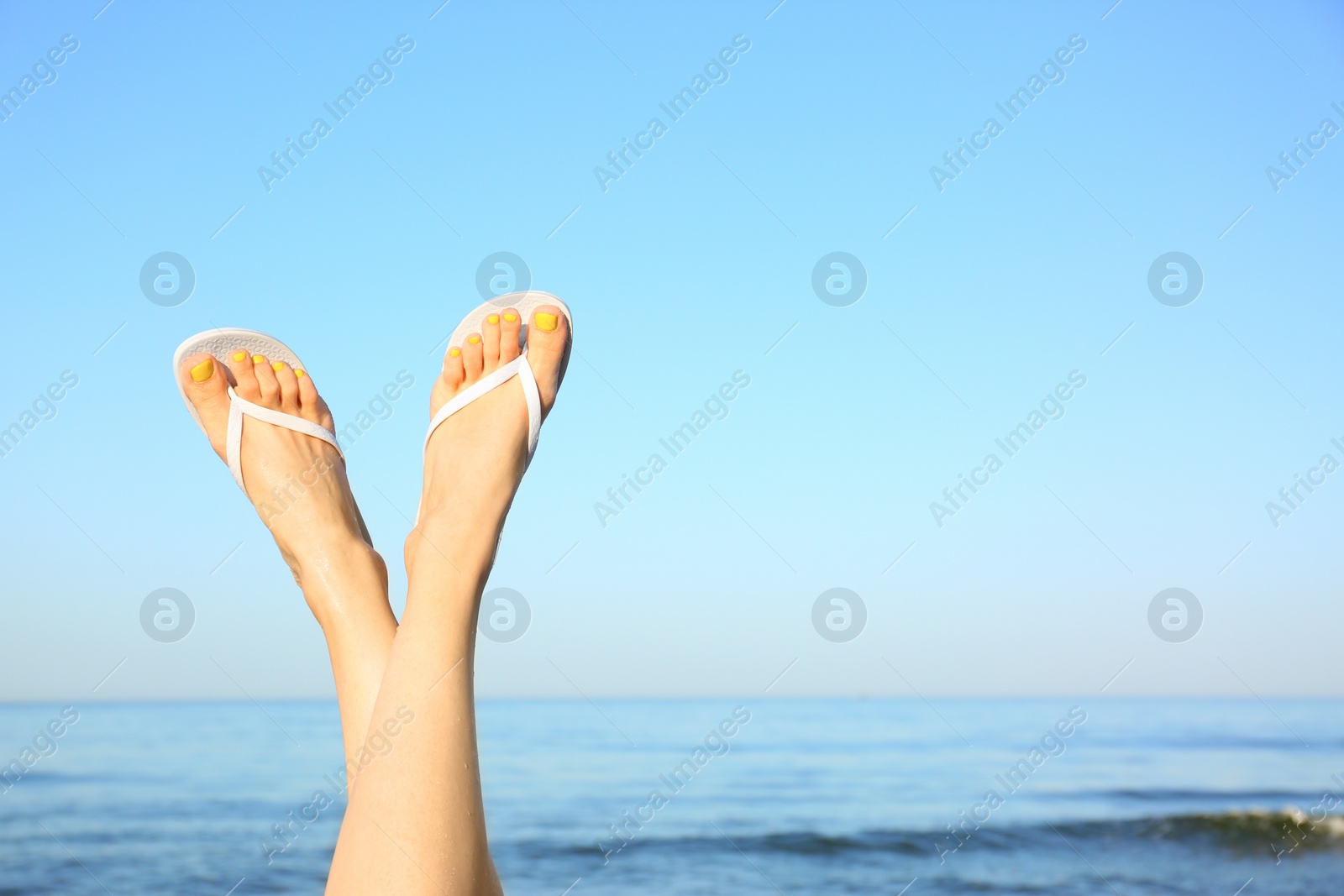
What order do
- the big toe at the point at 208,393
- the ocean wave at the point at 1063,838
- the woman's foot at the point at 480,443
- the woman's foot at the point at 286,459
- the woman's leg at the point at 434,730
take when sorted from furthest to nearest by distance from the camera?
the ocean wave at the point at 1063,838, the big toe at the point at 208,393, the woman's foot at the point at 286,459, the woman's foot at the point at 480,443, the woman's leg at the point at 434,730

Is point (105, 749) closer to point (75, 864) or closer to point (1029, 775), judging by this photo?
point (75, 864)

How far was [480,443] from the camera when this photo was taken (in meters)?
2.54

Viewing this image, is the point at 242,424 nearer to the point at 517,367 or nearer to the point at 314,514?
the point at 314,514

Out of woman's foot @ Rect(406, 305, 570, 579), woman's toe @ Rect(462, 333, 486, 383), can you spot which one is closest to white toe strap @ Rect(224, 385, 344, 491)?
woman's foot @ Rect(406, 305, 570, 579)

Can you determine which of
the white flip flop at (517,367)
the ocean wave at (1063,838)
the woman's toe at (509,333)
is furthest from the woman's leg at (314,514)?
the ocean wave at (1063,838)

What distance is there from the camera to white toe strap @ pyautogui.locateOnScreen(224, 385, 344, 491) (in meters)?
2.82

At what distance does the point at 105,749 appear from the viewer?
1247 centimetres

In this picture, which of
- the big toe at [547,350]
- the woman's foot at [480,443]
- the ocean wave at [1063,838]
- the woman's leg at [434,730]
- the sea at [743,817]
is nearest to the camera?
the woman's leg at [434,730]

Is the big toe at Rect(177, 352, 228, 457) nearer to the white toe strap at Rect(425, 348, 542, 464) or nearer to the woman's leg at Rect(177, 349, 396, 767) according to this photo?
the woman's leg at Rect(177, 349, 396, 767)

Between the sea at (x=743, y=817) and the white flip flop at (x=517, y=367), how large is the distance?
114 inches

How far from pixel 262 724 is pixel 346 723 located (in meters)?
17.8

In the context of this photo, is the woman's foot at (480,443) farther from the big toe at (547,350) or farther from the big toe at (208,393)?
the big toe at (208,393)

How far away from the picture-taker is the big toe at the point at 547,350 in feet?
9.00

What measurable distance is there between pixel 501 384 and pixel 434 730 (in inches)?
49.0
